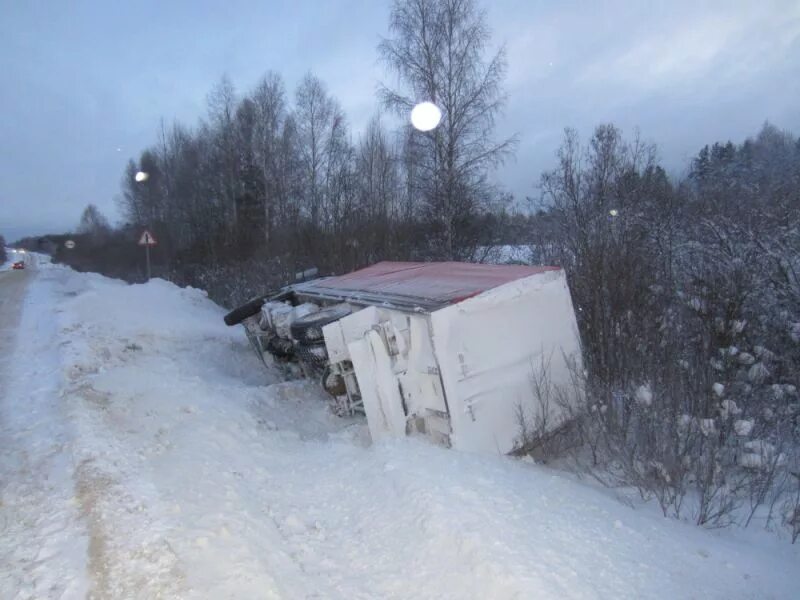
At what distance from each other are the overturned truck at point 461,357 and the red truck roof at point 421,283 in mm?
28

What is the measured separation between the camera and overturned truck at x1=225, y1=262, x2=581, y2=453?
4.62m

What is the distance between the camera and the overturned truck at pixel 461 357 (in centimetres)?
Answer: 462

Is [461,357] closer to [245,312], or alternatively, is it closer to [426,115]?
[245,312]

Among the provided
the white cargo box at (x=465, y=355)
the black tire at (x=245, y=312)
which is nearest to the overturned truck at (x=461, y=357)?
the white cargo box at (x=465, y=355)

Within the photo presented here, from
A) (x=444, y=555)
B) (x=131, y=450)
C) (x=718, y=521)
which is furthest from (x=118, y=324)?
(x=718, y=521)

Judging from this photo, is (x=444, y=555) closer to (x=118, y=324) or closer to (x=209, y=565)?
(x=209, y=565)

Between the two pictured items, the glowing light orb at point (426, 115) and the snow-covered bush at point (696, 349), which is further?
the glowing light orb at point (426, 115)

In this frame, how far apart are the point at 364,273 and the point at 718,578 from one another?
5607 millimetres

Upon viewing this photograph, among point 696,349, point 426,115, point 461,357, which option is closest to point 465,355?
point 461,357

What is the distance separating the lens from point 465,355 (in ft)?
15.3

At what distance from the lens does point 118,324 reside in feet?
28.2

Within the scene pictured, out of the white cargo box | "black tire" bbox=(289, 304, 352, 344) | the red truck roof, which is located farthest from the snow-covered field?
the red truck roof

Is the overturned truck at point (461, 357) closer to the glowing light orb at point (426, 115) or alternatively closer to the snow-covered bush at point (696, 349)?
the snow-covered bush at point (696, 349)

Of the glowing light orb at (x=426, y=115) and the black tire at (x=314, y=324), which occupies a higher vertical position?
the glowing light orb at (x=426, y=115)
